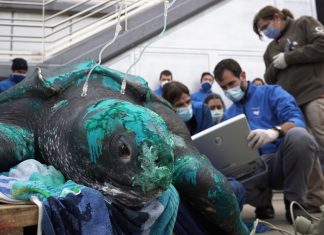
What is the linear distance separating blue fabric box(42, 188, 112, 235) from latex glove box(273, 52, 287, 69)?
74.7 inches

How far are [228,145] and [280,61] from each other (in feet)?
3.38

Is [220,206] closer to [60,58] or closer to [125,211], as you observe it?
[125,211]

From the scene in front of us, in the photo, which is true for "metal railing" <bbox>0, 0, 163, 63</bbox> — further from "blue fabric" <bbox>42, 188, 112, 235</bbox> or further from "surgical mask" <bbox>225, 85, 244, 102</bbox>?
"blue fabric" <bbox>42, 188, 112, 235</bbox>

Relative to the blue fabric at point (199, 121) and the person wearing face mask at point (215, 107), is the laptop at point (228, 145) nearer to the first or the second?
the blue fabric at point (199, 121)

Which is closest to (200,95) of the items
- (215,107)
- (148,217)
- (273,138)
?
(215,107)

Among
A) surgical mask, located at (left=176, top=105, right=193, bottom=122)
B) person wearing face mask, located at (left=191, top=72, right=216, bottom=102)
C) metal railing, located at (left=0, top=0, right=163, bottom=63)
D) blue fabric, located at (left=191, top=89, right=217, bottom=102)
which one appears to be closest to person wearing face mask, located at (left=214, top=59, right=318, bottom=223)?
surgical mask, located at (left=176, top=105, right=193, bottom=122)

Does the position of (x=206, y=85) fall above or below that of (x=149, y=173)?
above

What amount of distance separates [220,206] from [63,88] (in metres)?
0.44

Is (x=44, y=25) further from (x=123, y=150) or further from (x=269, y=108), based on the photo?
(x=123, y=150)

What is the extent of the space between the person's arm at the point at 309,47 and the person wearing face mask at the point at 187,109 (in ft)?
2.18

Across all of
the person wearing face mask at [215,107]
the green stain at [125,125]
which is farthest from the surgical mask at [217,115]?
the green stain at [125,125]

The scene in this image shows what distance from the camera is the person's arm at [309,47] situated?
6.98 feet

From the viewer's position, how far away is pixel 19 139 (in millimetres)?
828

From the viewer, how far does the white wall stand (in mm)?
4035
